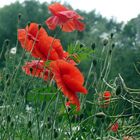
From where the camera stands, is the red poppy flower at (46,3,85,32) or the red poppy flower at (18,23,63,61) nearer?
the red poppy flower at (18,23,63,61)

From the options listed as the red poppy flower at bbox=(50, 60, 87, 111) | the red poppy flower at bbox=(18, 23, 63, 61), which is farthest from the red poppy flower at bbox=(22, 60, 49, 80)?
the red poppy flower at bbox=(50, 60, 87, 111)

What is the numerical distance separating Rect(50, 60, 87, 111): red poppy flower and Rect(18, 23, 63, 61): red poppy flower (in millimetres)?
127

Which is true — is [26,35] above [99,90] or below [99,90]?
above

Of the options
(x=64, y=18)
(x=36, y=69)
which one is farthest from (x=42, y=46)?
(x=64, y=18)

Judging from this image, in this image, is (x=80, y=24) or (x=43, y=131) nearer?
(x=43, y=131)

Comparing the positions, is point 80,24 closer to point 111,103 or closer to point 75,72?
point 111,103

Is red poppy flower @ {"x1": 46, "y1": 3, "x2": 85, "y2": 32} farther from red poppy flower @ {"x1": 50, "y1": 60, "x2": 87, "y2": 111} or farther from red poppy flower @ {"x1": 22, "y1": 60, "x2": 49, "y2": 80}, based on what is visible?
red poppy flower @ {"x1": 50, "y1": 60, "x2": 87, "y2": 111}

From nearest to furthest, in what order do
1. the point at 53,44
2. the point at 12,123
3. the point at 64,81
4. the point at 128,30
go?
the point at 64,81
the point at 53,44
the point at 12,123
the point at 128,30

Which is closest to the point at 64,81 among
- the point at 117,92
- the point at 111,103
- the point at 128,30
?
the point at 117,92

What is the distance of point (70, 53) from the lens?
2.12 metres

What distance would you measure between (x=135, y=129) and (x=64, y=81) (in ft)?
1.27

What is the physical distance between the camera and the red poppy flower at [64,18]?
7.18ft

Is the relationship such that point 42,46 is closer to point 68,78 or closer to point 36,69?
point 36,69

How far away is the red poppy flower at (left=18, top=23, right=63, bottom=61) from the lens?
197 centimetres
